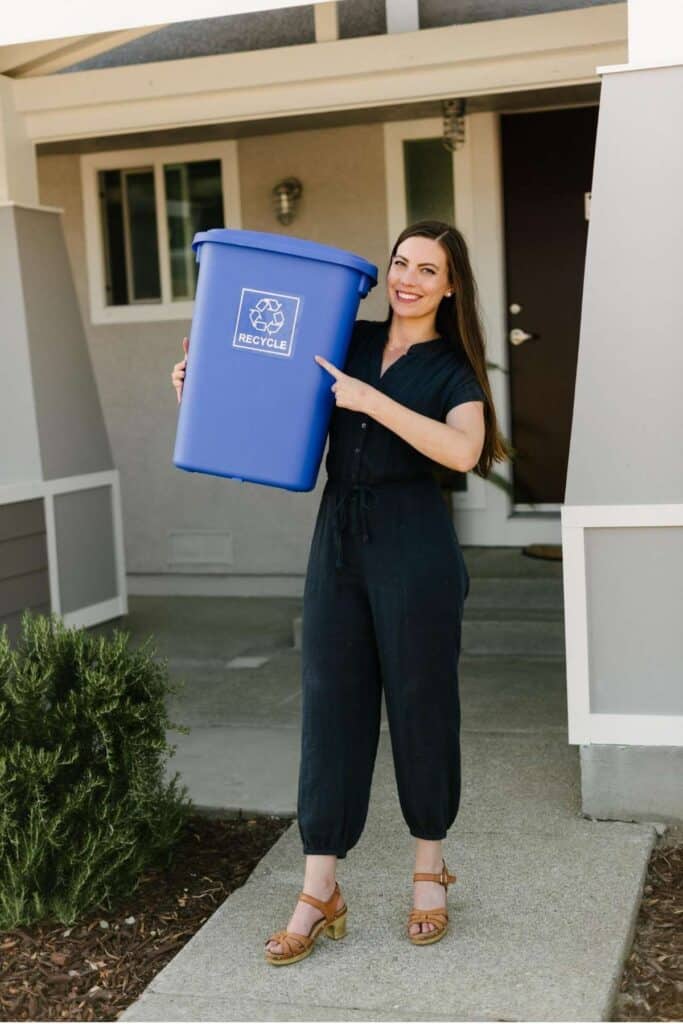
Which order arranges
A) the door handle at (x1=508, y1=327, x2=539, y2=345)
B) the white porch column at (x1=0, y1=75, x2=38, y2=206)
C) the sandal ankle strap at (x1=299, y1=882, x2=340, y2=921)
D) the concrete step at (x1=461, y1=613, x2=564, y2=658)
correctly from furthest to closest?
the door handle at (x1=508, y1=327, x2=539, y2=345)
the concrete step at (x1=461, y1=613, x2=564, y2=658)
the white porch column at (x1=0, y1=75, x2=38, y2=206)
the sandal ankle strap at (x1=299, y1=882, x2=340, y2=921)

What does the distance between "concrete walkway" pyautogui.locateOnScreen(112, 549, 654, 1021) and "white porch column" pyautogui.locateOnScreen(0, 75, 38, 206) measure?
225 cm

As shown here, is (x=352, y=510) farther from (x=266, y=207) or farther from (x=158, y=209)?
(x=158, y=209)

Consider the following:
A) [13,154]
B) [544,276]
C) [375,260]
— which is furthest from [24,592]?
[544,276]

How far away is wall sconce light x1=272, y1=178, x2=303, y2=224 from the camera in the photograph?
276 inches

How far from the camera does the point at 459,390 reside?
298cm

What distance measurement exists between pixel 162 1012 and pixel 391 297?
168cm

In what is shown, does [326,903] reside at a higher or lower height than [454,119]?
lower

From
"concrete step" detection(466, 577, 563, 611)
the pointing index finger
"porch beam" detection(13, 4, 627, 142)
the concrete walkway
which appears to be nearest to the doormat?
"concrete step" detection(466, 577, 563, 611)

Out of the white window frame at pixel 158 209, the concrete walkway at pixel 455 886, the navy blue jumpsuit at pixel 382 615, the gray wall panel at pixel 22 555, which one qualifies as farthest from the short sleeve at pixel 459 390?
the white window frame at pixel 158 209

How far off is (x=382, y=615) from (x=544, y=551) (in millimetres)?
3802

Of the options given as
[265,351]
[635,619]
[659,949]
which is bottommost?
[659,949]

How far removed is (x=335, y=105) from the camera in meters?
5.27

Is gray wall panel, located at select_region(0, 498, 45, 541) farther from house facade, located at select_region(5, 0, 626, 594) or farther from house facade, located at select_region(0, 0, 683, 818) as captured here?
house facade, located at select_region(5, 0, 626, 594)

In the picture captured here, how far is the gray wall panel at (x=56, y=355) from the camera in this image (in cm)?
562
